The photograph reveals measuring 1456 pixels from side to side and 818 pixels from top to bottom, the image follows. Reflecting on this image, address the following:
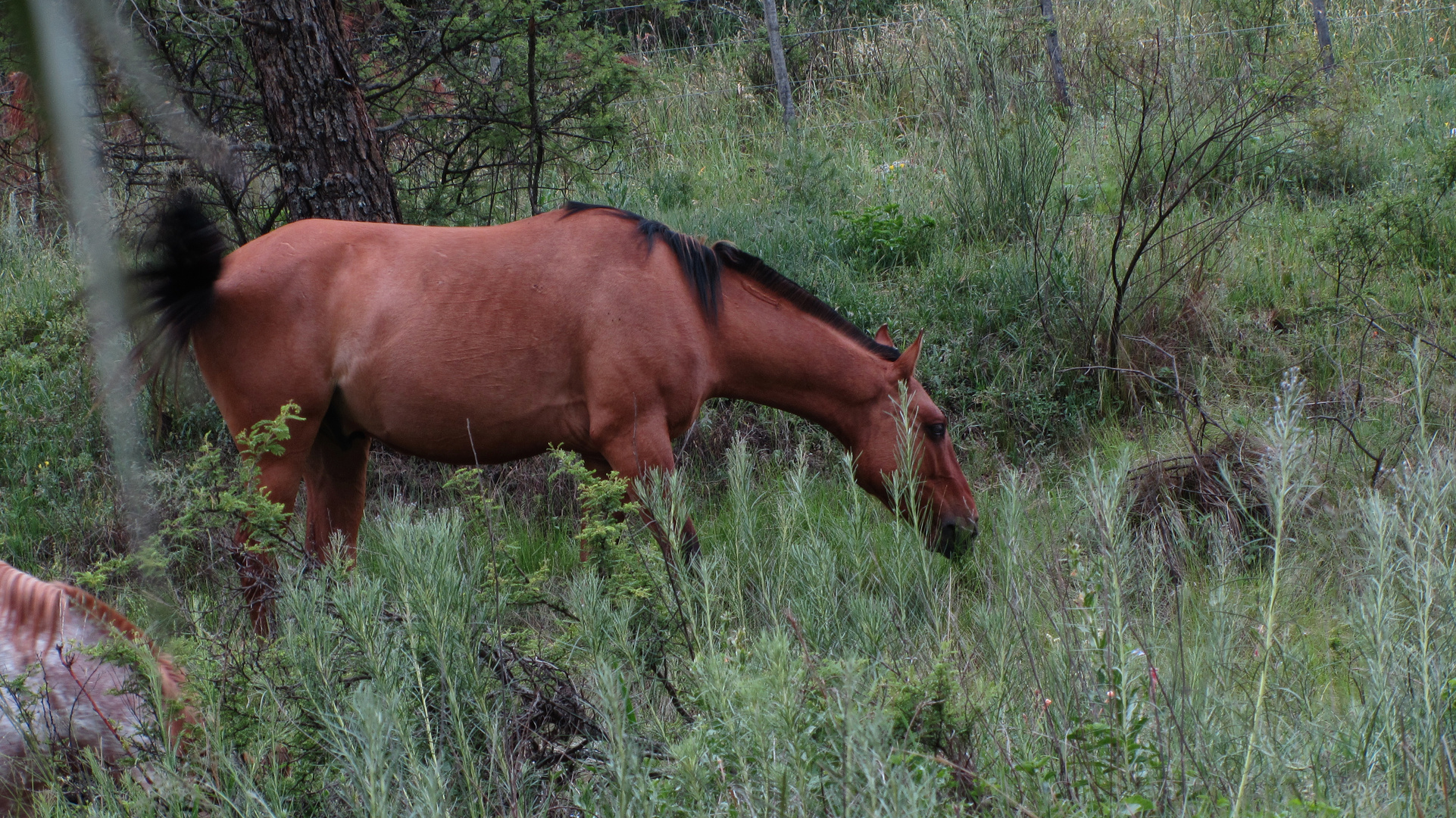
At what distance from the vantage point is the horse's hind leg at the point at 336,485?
459 cm

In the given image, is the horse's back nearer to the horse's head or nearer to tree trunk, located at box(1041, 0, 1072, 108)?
the horse's head

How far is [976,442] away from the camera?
18.7 ft

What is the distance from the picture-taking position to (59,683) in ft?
8.30

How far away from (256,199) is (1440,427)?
21.6 feet

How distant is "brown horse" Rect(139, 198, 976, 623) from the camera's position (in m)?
4.00

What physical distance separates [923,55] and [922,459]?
24.9 feet

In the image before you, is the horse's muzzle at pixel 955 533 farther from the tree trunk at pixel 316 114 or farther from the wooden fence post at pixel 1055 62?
the wooden fence post at pixel 1055 62

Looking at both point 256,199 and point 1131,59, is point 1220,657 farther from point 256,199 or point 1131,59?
point 256,199

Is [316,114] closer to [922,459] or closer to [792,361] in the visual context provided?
[792,361]

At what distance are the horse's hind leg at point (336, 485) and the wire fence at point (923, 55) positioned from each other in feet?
19.1

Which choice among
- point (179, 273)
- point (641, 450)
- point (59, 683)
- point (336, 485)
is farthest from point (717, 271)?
point (59, 683)

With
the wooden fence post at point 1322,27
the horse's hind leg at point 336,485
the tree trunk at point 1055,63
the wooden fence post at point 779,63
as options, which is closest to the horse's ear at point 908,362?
the horse's hind leg at point 336,485

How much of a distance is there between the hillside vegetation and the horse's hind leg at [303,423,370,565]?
0.21 metres

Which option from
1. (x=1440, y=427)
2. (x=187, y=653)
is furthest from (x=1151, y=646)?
(x=1440, y=427)
